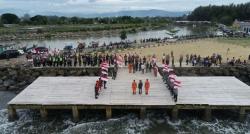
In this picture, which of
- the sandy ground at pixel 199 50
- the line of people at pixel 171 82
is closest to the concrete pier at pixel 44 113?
the line of people at pixel 171 82

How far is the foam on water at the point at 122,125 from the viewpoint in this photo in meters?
24.9

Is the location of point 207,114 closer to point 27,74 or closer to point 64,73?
point 64,73

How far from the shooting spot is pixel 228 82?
31516 mm

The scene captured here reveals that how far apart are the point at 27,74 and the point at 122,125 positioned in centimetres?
1594

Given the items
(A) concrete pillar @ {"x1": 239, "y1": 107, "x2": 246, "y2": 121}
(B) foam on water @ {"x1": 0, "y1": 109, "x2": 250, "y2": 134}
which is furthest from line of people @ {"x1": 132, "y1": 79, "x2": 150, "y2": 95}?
(A) concrete pillar @ {"x1": 239, "y1": 107, "x2": 246, "y2": 121}

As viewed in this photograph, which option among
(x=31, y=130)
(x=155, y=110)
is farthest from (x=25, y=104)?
(x=155, y=110)

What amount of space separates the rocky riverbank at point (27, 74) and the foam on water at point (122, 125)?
9423 millimetres

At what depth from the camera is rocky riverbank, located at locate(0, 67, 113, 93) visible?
36.5 m

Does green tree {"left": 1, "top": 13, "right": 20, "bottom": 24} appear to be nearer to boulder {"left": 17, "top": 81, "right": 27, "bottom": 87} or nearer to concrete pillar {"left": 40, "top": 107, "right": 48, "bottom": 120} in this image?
boulder {"left": 17, "top": 81, "right": 27, "bottom": 87}

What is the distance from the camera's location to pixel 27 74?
37312mm

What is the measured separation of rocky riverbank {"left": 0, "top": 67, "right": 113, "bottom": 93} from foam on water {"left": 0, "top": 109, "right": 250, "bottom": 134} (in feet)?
30.9

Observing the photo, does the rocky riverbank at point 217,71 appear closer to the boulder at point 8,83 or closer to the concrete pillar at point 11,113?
the concrete pillar at point 11,113

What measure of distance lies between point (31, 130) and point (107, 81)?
8.37 m

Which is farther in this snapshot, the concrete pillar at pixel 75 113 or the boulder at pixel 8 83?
the boulder at pixel 8 83
